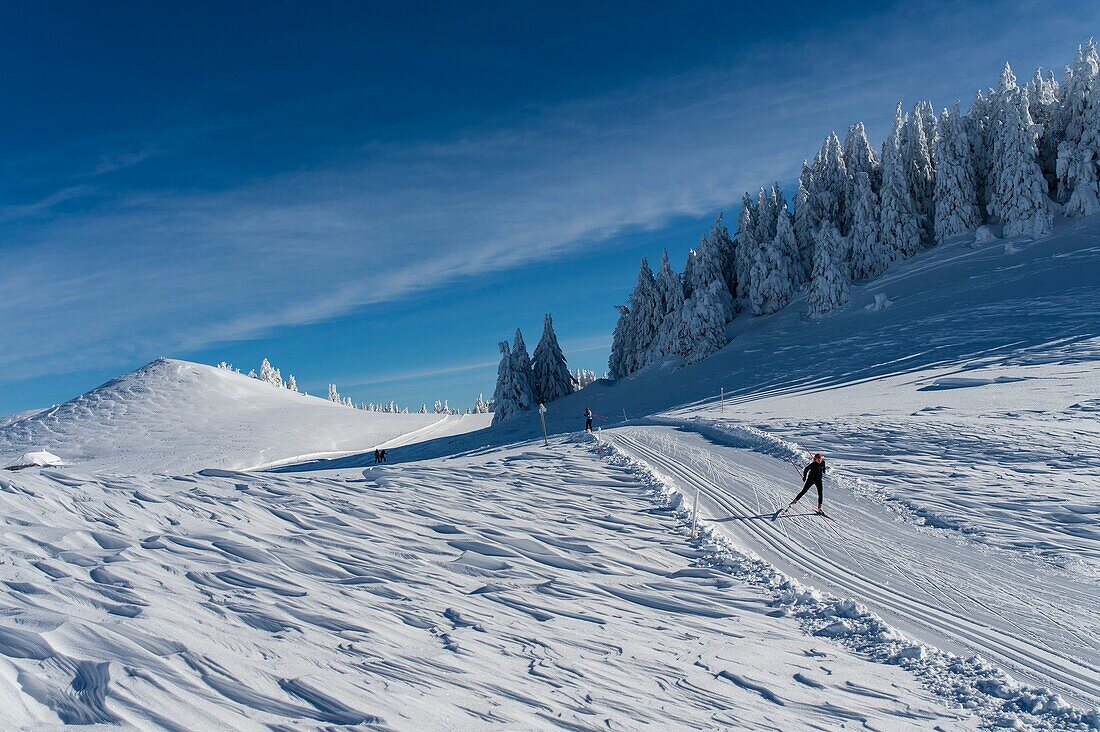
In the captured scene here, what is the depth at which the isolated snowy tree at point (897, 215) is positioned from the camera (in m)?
59.8

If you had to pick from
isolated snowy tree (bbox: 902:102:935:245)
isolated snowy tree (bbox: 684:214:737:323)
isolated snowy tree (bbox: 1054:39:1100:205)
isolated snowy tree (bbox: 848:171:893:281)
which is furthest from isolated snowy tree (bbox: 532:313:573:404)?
isolated snowy tree (bbox: 1054:39:1100:205)

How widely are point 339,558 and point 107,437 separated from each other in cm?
6825

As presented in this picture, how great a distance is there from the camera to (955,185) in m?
56.7

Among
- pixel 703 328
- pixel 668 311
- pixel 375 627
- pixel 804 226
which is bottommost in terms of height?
pixel 375 627

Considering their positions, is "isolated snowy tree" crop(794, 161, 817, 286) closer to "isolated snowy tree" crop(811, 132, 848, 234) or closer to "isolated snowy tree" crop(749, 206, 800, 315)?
"isolated snowy tree" crop(811, 132, 848, 234)

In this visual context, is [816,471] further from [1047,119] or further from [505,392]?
[1047,119]

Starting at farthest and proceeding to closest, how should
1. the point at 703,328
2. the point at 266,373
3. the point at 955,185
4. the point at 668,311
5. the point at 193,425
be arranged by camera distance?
the point at 266,373
the point at 668,311
the point at 193,425
the point at 703,328
the point at 955,185

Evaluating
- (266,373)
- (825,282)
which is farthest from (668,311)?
(266,373)

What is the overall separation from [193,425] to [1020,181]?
87.6 metres

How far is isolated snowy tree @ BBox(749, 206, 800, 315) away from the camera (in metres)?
63.9

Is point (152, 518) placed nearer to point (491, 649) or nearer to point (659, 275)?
point (491, 649)

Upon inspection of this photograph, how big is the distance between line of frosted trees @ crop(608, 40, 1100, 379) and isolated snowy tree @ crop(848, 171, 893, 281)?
121 mm

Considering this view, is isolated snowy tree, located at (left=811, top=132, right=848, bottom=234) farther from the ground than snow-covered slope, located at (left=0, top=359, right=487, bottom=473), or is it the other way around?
isolated snowy tree, located at (left=811, top=132, right=848, bottom=234)

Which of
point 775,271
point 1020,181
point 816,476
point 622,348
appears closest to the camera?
point 816,476
